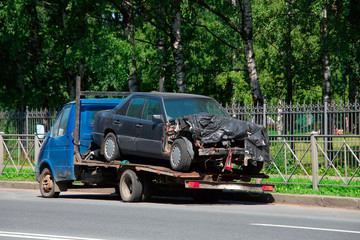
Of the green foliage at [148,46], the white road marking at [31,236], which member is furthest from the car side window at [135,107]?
the green foliage at [148,46]

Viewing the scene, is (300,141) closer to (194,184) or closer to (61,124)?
(194,184)

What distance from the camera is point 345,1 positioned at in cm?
2044

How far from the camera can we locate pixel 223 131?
461 inches

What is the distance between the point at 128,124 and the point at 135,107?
40 cm

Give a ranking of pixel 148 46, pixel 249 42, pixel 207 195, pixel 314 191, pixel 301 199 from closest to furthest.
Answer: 1. pixel 301 199
2. pixel 314 191
3. pixel 207 195
4. pixel 249 42
5. pixel 148 46

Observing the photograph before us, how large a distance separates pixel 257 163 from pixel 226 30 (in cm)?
2228

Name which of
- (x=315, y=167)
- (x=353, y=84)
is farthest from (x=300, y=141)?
(x=353, y=84)

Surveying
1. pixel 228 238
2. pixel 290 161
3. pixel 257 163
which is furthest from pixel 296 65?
pixel 228 238

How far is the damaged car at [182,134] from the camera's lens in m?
11.6

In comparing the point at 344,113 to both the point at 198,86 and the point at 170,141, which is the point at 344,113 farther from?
the point at 198,86

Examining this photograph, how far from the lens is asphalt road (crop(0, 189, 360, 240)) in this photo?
8297 millimetres

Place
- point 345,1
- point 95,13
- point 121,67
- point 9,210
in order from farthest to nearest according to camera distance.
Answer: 1. point 95,13
2. point 121,67
3. point 345,1
4. point 9,210

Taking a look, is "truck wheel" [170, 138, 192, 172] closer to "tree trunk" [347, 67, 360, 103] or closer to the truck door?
the truck door

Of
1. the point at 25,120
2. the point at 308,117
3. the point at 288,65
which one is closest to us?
the point at 308,117
